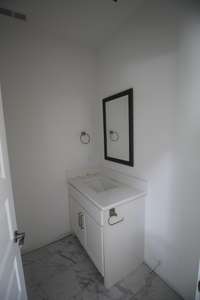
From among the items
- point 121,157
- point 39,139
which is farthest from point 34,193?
point 121,157

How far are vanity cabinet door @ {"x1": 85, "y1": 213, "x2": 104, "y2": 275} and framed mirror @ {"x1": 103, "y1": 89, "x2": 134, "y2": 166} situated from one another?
0.76 m

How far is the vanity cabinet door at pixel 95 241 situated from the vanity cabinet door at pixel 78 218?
10 centimetres

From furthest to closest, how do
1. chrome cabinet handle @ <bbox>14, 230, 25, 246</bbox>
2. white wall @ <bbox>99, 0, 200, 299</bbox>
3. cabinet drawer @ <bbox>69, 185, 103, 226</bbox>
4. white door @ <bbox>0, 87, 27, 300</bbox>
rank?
cabinet drawer @ <bbox>69, 185, 103, 226</bbox>, white wall @ <bbox>99, 0, 200, 299</bbox>, chrome cabinet handle @ <bbox>14, 230, 25, 246</bbox>, white door @ <bbox>0, 87, 27, 300</bbox>

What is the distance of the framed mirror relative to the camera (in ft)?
5.42

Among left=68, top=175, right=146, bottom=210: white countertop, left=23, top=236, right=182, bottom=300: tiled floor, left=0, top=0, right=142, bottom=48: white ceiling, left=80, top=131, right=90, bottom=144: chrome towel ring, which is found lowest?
left=23, top=236, right=182, bottom=300: tiled floor

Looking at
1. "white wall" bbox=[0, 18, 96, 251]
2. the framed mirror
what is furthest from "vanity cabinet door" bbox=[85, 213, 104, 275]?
the framed mirror

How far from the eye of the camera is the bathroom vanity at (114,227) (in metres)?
1.32

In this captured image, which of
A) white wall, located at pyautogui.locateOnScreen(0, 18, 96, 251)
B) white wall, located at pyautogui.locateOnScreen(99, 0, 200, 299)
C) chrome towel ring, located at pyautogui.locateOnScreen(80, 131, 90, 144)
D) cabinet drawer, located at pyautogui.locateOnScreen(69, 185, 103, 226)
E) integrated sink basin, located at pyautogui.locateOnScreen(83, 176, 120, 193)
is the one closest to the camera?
white wall, located at pyautogui.locateOnScreen(99, 0, 200, 299)

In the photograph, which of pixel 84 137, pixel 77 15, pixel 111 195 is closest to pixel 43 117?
pixel 84 137

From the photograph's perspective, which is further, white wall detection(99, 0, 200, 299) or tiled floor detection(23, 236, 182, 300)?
tiled floor detection(23, 236, 182, 300)

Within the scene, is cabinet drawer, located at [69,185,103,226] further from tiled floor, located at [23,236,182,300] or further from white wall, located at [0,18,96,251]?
tiled floor, located at [23,236,182,300]

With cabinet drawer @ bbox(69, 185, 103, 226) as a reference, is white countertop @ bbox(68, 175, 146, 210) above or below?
above

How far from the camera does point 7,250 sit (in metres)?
0.76

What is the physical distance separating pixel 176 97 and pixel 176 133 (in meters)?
0.29
